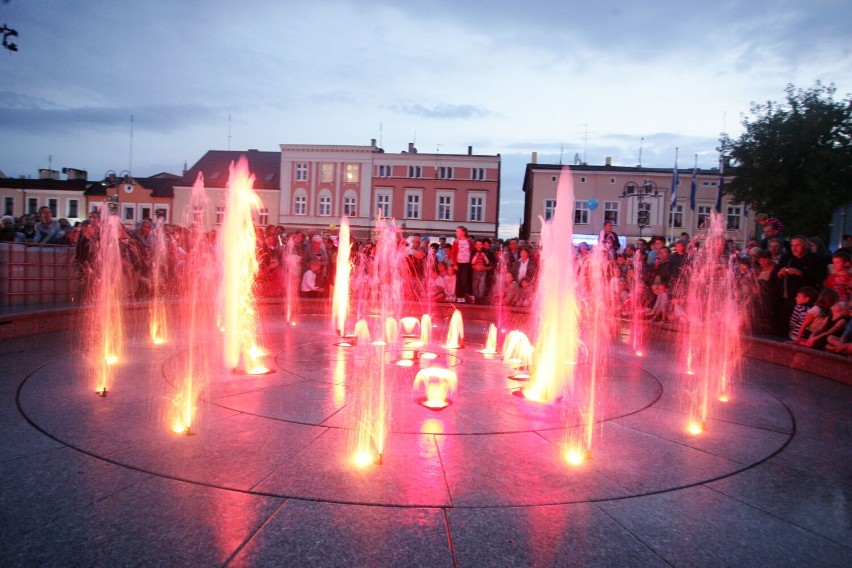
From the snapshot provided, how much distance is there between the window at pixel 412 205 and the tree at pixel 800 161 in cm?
2948

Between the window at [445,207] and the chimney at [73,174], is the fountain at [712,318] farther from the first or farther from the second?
the chimney at [73,174]

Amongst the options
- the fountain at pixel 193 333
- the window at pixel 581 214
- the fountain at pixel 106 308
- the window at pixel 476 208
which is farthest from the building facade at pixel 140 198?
the fountain at pixel 106 308

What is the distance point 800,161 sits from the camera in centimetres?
3769

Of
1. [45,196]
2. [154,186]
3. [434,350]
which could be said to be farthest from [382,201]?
[434,350]

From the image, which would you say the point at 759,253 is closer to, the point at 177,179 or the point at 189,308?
the point at 189,308

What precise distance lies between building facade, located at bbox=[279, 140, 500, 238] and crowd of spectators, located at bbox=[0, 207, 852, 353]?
38.3 m

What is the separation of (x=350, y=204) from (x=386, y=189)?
13.3ft

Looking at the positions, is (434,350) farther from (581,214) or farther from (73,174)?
(73,174)

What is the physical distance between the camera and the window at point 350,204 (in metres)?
59.9

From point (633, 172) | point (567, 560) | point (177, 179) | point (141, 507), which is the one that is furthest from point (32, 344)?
point (177, 179)

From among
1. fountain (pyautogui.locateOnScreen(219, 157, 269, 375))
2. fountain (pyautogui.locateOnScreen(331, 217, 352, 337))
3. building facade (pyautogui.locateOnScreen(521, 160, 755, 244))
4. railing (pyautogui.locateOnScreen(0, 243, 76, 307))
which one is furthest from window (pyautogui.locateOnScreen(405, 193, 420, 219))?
fountain (pyautogui.locateOnScreen(219, 157, 269, 375))

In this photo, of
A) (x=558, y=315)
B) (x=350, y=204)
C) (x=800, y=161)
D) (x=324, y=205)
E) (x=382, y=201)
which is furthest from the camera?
(x=324, y=205)

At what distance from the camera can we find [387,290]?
19984 millimetres

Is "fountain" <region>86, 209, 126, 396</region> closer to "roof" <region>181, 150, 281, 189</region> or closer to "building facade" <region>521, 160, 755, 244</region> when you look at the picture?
"building facade" <region>521, 160, 755, 244</region>
